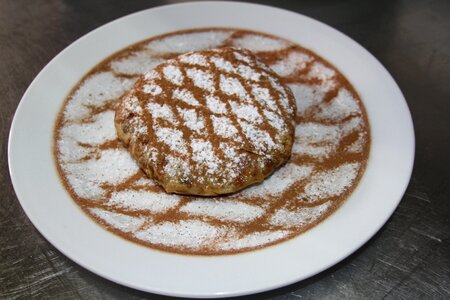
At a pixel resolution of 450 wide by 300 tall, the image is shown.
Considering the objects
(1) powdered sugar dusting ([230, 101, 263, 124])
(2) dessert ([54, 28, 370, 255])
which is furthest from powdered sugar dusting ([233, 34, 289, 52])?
(1) powdered sugar dusting ([230, 101, 263, 124])

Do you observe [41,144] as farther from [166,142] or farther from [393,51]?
[393,51]

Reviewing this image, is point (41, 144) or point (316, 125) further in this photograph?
point (316, 125)

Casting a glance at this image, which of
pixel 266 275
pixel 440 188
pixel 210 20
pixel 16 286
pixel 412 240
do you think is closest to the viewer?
pixel 266 275

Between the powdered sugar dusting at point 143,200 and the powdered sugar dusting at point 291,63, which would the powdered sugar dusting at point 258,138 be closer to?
the powdered sugar dusting at point 143,200

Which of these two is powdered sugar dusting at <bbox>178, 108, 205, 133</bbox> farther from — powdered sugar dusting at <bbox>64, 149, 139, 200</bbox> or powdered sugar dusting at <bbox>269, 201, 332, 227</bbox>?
powdered sugar dusting at <bbox>269, 201, 332, 227</bbox>

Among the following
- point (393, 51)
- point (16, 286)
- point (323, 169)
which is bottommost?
point (16, 286)

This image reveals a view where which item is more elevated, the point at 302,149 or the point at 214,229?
the point at 302,149

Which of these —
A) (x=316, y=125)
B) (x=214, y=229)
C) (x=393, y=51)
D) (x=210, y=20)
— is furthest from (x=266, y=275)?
(x=393, y=51)
